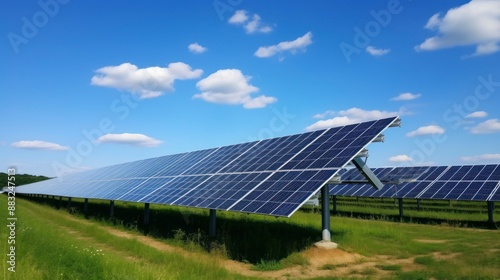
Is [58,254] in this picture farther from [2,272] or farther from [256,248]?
[256,248]

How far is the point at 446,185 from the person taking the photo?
2844cm

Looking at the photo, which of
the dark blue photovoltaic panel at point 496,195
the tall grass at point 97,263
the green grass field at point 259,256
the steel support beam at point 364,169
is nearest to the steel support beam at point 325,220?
the green grass field at point 259,256

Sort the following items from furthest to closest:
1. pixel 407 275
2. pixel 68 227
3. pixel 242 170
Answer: pixel 68 227 → pixel 242 170 → pixel 407 275

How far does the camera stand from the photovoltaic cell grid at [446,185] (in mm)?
25625

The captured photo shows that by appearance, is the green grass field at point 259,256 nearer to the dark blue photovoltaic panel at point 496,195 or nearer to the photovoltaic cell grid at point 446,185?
the dark blue photovoltaic panel at point 496,195

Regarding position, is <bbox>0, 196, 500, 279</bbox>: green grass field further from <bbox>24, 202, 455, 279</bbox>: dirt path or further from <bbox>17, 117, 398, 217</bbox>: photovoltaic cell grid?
<bbox>17, 117, 398, 217</bbox>: photovoltaic cell grid

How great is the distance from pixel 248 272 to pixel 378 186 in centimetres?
780

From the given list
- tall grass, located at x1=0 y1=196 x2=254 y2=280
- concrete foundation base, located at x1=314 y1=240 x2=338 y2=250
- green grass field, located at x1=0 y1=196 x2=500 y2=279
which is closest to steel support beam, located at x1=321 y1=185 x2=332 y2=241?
concrete foundation base, located at x1=314 y1=240 x2=338 y2=250

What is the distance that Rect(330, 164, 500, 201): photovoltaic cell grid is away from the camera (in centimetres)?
2562

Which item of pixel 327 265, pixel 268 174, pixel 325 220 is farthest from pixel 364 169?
pixel 327 265

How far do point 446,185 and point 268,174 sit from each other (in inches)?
722

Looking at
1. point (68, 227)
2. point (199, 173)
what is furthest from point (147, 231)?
point (68, 227)

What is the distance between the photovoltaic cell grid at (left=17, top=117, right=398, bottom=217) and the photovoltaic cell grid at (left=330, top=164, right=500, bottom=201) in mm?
9646

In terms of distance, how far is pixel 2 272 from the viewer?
26.3 ft
